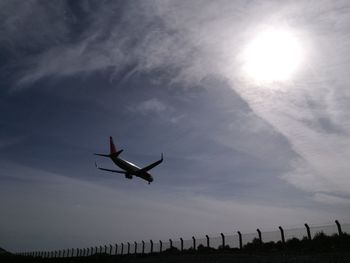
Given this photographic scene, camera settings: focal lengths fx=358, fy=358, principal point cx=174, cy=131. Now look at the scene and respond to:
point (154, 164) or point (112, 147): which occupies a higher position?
point (112, 147)

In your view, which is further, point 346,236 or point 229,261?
point 346,236

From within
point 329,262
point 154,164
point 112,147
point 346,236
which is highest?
point 112,147

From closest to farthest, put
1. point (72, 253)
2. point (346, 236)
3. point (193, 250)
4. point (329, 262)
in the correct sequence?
point (329, 262), point (346, 236), point (193, 250), point (72, 253)

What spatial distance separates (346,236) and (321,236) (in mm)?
2285

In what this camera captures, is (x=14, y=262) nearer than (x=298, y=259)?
No

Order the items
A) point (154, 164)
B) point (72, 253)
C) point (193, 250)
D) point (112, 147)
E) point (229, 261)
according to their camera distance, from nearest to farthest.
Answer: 1. point (229, 261)
2. point (193, 250)
3. point (154, 164)
4. point (112, 147)
5. point (72, 253)

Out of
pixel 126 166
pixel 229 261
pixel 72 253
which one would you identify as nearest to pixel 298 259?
pixel 229 261

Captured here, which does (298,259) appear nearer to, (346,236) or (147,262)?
(346,236)

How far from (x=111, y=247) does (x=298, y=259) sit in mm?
33585

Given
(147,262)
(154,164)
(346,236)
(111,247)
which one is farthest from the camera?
(111,247)

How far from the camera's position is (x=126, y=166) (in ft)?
138

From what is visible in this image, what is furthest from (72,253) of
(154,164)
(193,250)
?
(193,250)

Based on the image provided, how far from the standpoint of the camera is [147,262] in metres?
31.5

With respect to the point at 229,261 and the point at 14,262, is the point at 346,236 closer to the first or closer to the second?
the point at 229,261
